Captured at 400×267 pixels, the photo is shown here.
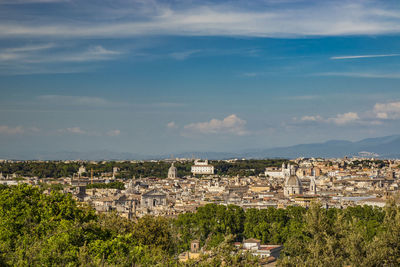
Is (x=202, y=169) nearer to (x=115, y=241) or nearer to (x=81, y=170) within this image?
(x=81, y=170)

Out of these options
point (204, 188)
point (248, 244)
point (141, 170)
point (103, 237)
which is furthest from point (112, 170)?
point (103, 237)

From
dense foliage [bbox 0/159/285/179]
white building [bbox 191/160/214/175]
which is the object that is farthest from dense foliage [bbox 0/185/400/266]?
white building [bbox 191/160/214/175]

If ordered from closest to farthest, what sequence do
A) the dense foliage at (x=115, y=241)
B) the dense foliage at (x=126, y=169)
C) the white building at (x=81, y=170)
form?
the dense foliage at (x=115, y=241) < the white building at (x=81, y=170) < the dense foliage at (x=126, y=169)

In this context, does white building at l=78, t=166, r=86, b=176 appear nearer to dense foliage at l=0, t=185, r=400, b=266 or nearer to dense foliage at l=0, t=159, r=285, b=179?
dense foliage at l=0, t=159, r=285, b=179

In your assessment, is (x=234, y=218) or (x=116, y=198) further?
(x=116, y=198)

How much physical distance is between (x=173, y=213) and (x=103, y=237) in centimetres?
4187

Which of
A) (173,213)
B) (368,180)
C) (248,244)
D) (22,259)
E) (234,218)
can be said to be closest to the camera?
(22,259)

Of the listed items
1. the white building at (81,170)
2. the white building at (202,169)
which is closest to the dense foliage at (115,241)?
the white building at (81,170)

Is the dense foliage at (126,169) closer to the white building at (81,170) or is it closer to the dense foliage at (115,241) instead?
the white building at (81,170)

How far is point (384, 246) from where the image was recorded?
2214 cm

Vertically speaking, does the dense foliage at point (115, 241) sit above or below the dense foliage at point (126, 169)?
below

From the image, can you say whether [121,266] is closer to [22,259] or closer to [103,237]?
[22,259]

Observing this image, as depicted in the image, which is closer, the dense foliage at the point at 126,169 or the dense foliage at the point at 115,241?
the dense foliage at the point at 115,241

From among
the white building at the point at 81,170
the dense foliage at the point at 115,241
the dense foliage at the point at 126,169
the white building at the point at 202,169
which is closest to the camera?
the dense foliage at the point at 115,241
